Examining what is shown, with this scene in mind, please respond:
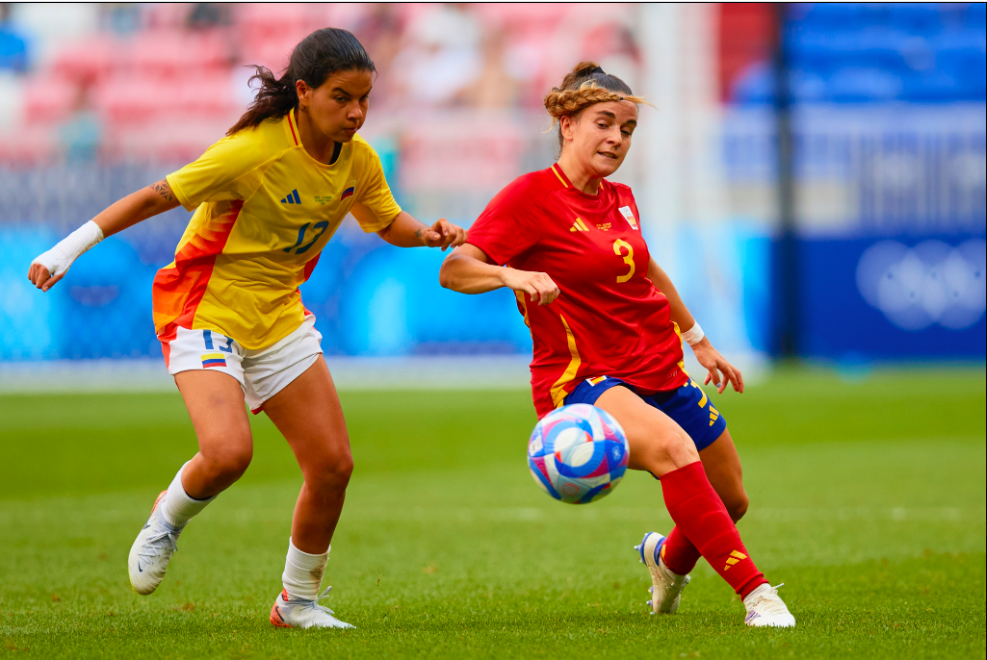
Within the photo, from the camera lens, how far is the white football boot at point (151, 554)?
14.1 ft

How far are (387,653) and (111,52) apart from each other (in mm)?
20656

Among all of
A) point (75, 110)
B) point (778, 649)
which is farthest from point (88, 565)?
point (75, 110)

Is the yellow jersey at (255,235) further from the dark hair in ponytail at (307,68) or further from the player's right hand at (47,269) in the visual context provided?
the player's right hand at (47,269)

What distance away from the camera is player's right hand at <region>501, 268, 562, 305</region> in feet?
12.7

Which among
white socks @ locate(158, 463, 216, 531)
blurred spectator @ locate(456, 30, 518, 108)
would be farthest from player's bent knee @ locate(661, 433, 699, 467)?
blurred spectator @ locate(456, 30, 518, 108)

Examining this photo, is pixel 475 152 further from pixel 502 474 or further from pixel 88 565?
pixel 88 565

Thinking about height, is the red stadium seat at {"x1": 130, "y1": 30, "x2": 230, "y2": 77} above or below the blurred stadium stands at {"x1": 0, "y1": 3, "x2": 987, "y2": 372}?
above

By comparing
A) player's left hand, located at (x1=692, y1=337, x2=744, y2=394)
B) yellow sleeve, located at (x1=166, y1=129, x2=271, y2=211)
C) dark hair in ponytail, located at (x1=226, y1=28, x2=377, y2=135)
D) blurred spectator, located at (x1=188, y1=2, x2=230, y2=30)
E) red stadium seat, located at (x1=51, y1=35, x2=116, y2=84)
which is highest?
blurred spectator, located at (x1=188, y1=2, x2=230, y2=30)

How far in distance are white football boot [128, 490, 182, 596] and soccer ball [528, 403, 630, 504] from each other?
1495 mm

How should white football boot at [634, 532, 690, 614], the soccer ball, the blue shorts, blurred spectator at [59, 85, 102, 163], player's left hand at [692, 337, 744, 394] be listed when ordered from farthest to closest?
blurred spectator at [59, 85, 102, 163], player's left hand at [692, 337, 744, 394], white football boot at [634, 532, 690, 614], the blue shorts, the soccer ball

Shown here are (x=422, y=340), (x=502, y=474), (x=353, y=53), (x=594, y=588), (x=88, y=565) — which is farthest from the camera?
(x=422, y=340)

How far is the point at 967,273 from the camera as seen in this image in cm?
1988

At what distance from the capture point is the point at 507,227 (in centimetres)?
423

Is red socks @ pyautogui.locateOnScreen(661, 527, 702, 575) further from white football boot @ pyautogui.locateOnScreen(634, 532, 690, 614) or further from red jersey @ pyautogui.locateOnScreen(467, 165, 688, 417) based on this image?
red jersey @ pyautogui.locateOnScreen(467, 165, 688, 417)
